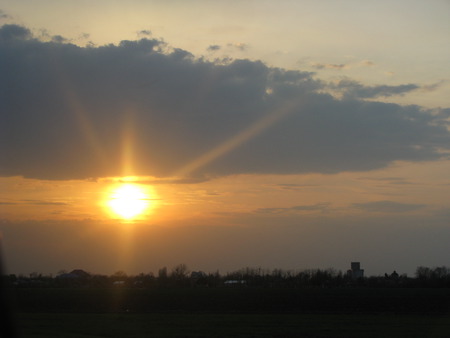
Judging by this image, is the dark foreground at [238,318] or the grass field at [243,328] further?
the dark foreground at [238,318]

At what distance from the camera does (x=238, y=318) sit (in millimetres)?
46031

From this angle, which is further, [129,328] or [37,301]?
[37,301]

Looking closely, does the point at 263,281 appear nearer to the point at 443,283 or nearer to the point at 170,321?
the point at 443,283

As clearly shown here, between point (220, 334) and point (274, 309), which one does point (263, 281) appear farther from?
point (220, 334)

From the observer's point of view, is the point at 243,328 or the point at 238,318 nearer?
the point at 243,328

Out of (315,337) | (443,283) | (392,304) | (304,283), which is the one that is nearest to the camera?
(315,337)

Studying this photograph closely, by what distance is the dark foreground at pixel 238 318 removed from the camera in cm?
3341

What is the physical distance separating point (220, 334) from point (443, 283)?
10976cm

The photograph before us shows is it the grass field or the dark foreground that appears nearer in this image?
the grass field

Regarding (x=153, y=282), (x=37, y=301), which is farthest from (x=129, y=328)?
(x=153, y=282)

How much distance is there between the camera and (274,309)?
59312mm

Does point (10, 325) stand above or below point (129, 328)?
above

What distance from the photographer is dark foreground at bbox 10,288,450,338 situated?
1315 inches

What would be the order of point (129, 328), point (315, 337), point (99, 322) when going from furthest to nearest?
point (99, 322) → point (129, 328) → point (315, 337)
